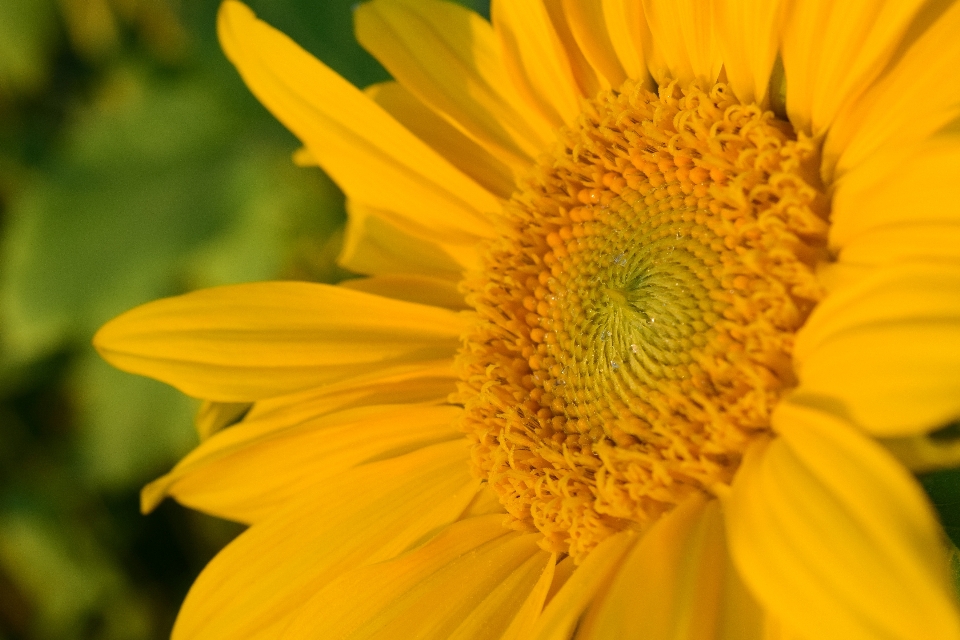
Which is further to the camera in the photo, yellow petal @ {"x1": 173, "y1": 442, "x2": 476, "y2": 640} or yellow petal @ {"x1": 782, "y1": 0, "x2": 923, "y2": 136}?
yellow petal @ {"x1": 173, "y1": 442, "x2": 476, "y2": 640}

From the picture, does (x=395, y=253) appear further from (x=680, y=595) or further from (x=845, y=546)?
(x=845, y=546)

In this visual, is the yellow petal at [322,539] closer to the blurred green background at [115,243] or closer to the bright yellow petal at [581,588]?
the bright yellow petal at [581,588]

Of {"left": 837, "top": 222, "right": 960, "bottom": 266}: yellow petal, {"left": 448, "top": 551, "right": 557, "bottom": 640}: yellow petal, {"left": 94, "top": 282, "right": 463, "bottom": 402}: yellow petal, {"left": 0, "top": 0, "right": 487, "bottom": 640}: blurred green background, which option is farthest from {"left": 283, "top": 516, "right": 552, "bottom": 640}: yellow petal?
{"left": 0, "top": 0, "right": 487, "bottom": 640}: blurred green background

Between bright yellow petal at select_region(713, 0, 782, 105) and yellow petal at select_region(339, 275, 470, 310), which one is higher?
bright yellow petal at select_region(713, 0, 782, 105)

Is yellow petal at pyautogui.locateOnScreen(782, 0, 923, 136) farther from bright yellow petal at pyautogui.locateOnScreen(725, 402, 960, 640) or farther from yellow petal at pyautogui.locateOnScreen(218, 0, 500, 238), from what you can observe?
yellow petal at pyautogui.locateOnScreen(218, 0, 500, 238)

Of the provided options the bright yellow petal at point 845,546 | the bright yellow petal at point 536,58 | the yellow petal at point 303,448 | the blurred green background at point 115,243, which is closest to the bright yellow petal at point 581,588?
the bright yellow petal at point 845,546

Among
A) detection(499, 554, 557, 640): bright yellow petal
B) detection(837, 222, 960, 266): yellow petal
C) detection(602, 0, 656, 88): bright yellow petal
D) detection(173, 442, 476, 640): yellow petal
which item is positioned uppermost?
detection(602, 0, 656, 88): bright yellow petal

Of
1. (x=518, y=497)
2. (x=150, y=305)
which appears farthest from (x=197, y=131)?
(x=518, y=497)
